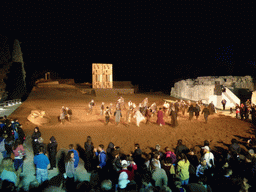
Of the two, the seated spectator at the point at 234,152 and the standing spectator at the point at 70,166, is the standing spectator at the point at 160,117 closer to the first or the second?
the seated spectator at the point at 234,152

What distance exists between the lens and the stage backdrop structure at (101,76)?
30.5 m

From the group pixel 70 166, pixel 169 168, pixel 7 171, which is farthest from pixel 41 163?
pixel 169 168

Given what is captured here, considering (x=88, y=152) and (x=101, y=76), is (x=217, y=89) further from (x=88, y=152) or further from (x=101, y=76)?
(x=88, y=152)

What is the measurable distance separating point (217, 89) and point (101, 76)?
1730 centimetres

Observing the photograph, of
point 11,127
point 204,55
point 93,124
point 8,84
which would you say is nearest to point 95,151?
point 11,127

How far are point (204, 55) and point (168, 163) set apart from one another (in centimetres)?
4761

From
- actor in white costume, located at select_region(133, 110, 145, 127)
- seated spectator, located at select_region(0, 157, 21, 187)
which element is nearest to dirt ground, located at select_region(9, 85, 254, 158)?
actor in white costume, located at select_region(133, 110, 145, 127)

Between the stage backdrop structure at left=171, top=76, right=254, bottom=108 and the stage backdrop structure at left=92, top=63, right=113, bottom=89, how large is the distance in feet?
37.7

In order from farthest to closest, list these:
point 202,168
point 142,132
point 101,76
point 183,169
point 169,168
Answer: point 101,76, point 142,132, point 169,168, point 202,168, point 183,169

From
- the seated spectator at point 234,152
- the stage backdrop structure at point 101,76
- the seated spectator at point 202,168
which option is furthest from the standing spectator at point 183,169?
the stage backdrop structure at point 101,76

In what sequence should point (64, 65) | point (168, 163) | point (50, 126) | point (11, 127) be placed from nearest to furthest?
point (168, 163) → point (11, 127) → point (50, 126) → point (64, 65)

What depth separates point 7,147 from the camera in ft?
24.2

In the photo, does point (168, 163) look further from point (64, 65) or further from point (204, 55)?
point (64, 65)

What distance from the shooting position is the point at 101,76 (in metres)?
30.8
